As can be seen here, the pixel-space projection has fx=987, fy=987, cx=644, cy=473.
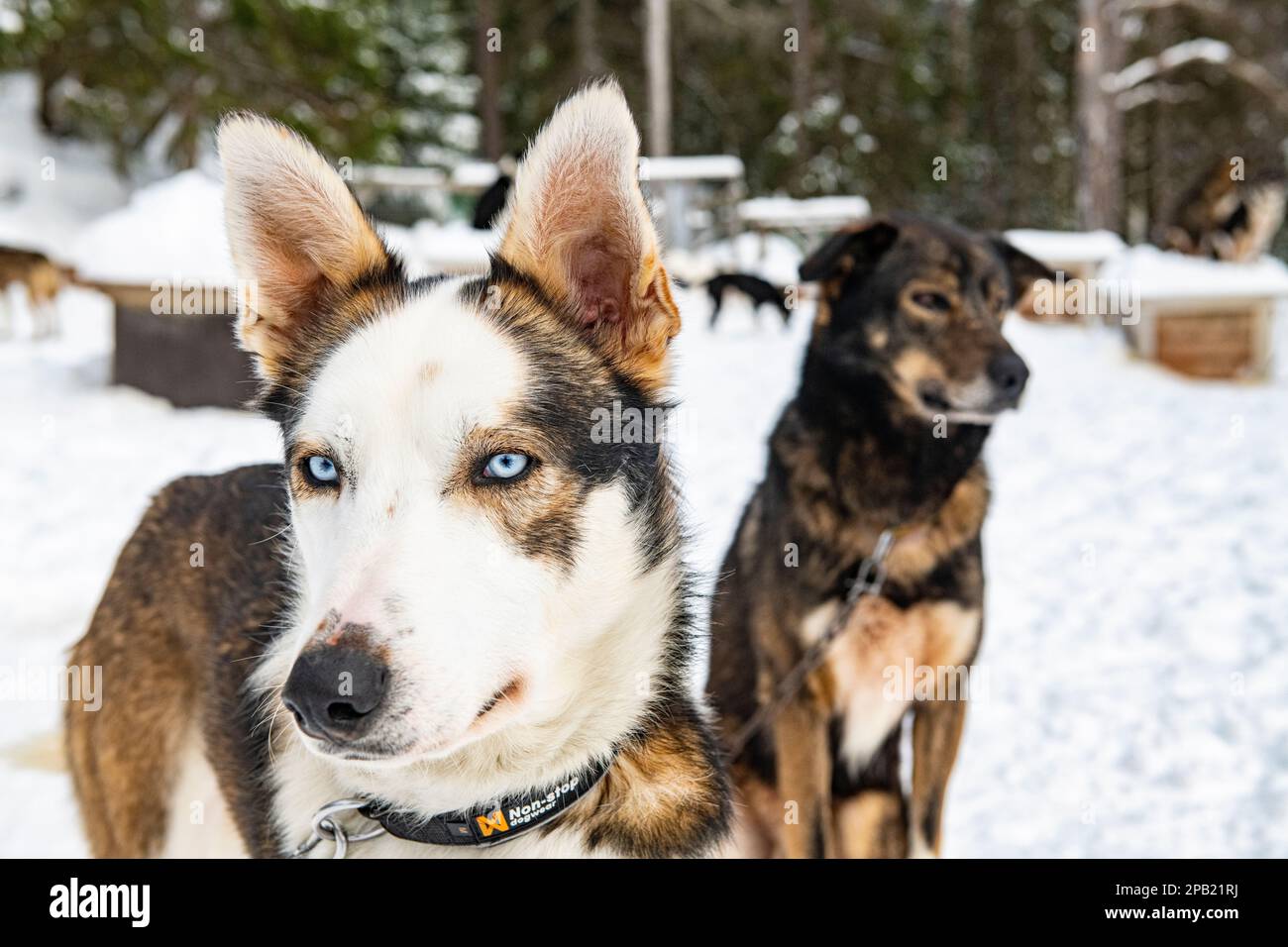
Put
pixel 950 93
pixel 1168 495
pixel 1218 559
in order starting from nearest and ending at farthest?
pixel 1218 559
pixel 1168 495
pixel 950 93

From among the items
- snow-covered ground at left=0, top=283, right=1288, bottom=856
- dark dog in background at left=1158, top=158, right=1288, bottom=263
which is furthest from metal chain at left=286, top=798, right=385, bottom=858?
dark dog in background at left=1158, top=158, right=1288, bottom=263

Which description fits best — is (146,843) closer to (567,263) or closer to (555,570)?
(555,570)

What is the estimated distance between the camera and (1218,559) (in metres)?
5.53

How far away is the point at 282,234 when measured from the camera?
1973mm

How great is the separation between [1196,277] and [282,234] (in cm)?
1050

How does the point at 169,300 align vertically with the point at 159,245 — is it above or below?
below

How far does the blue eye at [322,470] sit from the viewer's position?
1.67 metres

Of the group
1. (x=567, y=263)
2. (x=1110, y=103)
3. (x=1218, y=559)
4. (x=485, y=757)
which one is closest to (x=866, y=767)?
(x=485, y=757)

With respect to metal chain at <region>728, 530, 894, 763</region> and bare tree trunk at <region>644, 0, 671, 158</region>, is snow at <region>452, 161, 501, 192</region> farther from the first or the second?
metal chain at <region>728, 530, 894, 763</region>

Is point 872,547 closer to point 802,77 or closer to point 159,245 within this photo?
point 159,245

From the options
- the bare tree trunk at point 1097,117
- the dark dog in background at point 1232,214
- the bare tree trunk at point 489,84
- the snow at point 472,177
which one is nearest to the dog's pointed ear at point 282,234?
the dark dog in background at point 1232,214

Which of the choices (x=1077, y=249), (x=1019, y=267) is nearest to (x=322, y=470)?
A: (x=1019, y=267)

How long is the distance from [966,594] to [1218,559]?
3.26m

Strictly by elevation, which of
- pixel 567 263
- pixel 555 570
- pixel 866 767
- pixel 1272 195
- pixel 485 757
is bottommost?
pixel 866 767
